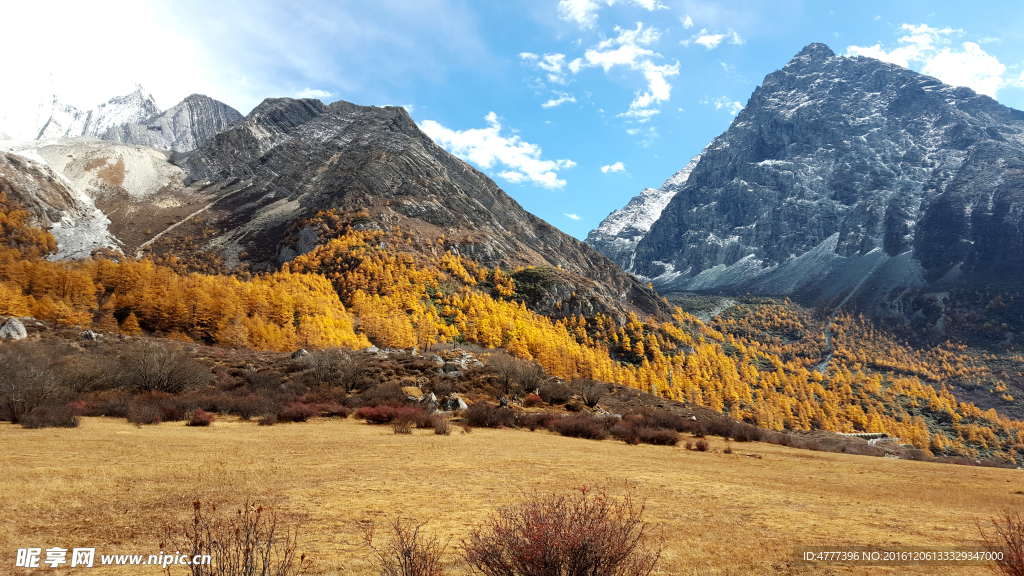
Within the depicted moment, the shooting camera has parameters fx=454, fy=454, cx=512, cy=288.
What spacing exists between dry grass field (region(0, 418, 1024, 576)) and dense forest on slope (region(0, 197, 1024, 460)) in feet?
174

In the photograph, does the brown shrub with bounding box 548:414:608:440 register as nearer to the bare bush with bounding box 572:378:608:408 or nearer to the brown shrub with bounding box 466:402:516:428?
the brown shrub with bounding box 466:402:516:428

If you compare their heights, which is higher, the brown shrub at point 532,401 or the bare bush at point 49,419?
the bare bush at point 49,419

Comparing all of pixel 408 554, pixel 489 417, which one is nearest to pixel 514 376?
pixel 489 417

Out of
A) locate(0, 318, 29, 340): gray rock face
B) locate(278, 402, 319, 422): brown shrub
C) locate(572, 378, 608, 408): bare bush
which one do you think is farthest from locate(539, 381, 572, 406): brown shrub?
locate(0, 318, 29, 340): gray rock face

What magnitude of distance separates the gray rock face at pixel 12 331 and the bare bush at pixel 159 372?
14.3 metres

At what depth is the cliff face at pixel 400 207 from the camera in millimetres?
139625

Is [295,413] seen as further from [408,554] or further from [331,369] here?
[408,554]

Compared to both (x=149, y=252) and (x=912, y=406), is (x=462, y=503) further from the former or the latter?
(x=912, y=406)

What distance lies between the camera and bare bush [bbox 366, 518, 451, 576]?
5266mm

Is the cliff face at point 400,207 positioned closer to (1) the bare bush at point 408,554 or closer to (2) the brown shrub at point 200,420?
(2) the brown shrub at point 200,420

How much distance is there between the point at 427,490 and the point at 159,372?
2656cm

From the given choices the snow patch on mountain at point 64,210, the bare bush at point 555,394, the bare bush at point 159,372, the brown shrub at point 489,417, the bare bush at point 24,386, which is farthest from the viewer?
the snow patch on mountain at point 64,210

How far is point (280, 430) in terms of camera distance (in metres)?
21.0

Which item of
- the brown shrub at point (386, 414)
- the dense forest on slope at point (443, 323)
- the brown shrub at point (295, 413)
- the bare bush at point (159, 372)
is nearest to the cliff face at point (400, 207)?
the dense forest on slope at point (443, 323)
